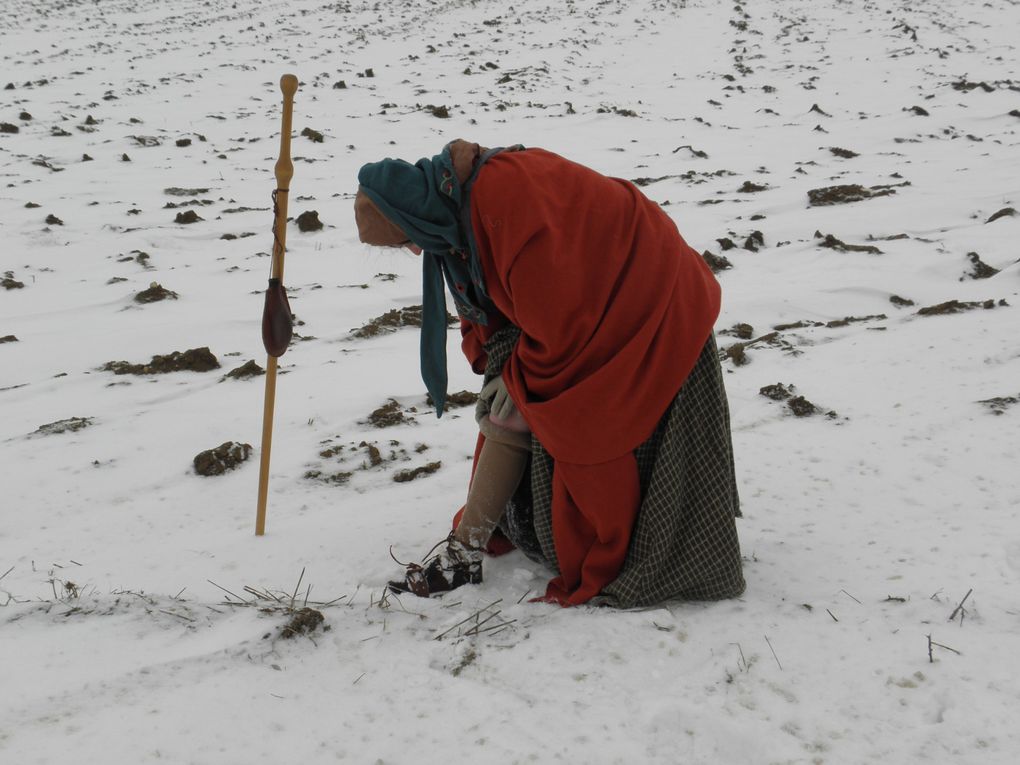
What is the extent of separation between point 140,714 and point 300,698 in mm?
341

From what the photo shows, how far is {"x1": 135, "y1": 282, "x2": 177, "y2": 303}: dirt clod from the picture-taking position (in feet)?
17.2

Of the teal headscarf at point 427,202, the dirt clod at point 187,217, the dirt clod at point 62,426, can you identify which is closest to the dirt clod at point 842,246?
the teal headscarf at point 427,202

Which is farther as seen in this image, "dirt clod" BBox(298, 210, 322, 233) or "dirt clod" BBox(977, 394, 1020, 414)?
"dirt clod" BBox(298, 210, 322, 233)

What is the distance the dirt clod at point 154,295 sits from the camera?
206 inches

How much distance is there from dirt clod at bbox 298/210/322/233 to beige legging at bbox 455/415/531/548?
16.3 feet

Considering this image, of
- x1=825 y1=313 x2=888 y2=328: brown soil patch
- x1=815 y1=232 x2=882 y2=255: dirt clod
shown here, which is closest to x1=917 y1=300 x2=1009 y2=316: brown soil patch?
x1=825 y1=313 x2=888 y2=328: brown soil patch

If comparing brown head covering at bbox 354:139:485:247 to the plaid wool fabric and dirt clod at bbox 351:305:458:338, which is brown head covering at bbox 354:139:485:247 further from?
dirt clod at bbox 351:305:458:338

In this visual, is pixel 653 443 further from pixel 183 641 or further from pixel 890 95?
pixel 890 95

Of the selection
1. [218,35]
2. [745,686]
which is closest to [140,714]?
[745,686]

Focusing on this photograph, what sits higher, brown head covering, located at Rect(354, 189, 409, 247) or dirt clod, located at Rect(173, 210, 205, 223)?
brown head covering, located at Rect(354, 189, 409, 247)

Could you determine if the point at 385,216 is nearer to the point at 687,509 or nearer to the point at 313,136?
the point at 687,509

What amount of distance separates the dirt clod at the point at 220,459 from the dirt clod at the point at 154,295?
2.44m

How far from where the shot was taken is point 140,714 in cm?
166

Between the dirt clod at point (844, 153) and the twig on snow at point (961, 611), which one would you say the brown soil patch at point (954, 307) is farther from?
the dirt clod at point (844, 153)
